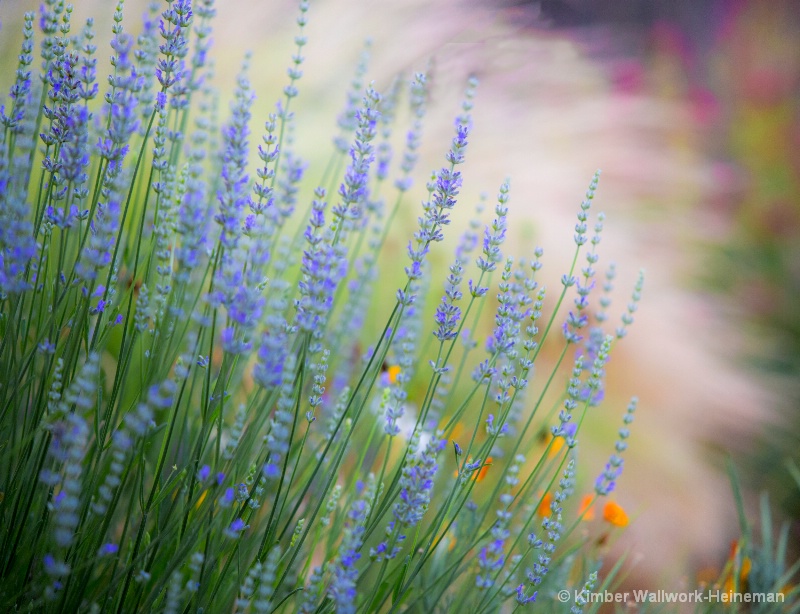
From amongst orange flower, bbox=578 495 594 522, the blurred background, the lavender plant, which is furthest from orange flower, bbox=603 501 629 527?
the blurred background

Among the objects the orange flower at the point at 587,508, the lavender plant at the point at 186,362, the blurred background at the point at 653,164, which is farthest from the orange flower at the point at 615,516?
the blurred background at the point at 653,164

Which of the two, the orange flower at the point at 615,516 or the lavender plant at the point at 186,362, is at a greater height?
the lavender plant at the point at 186,362

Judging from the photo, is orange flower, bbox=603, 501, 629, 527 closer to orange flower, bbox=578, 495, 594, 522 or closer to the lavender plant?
orange flower, bbox=578, 495, 594, 522

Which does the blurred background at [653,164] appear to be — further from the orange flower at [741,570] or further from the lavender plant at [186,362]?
the lavender plant at [186,362]

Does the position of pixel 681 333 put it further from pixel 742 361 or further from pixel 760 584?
pixel 760 584

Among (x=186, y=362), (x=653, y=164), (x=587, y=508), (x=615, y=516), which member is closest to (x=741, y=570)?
(x=615, y=516)

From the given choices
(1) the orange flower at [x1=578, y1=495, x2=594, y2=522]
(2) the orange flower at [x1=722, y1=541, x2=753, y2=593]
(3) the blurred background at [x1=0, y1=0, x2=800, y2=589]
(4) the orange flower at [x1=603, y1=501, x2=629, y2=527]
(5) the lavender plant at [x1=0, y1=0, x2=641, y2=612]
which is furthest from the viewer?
A: (3) the blurred background at [x1=0, y1=0, x2=800, y2=589]

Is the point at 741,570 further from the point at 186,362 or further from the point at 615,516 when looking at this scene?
the point at 186,362

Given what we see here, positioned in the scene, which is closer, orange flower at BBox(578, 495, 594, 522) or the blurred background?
orange flower at BBox(578, 495, 594, 522)

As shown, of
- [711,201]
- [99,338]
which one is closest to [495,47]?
[711,201]
